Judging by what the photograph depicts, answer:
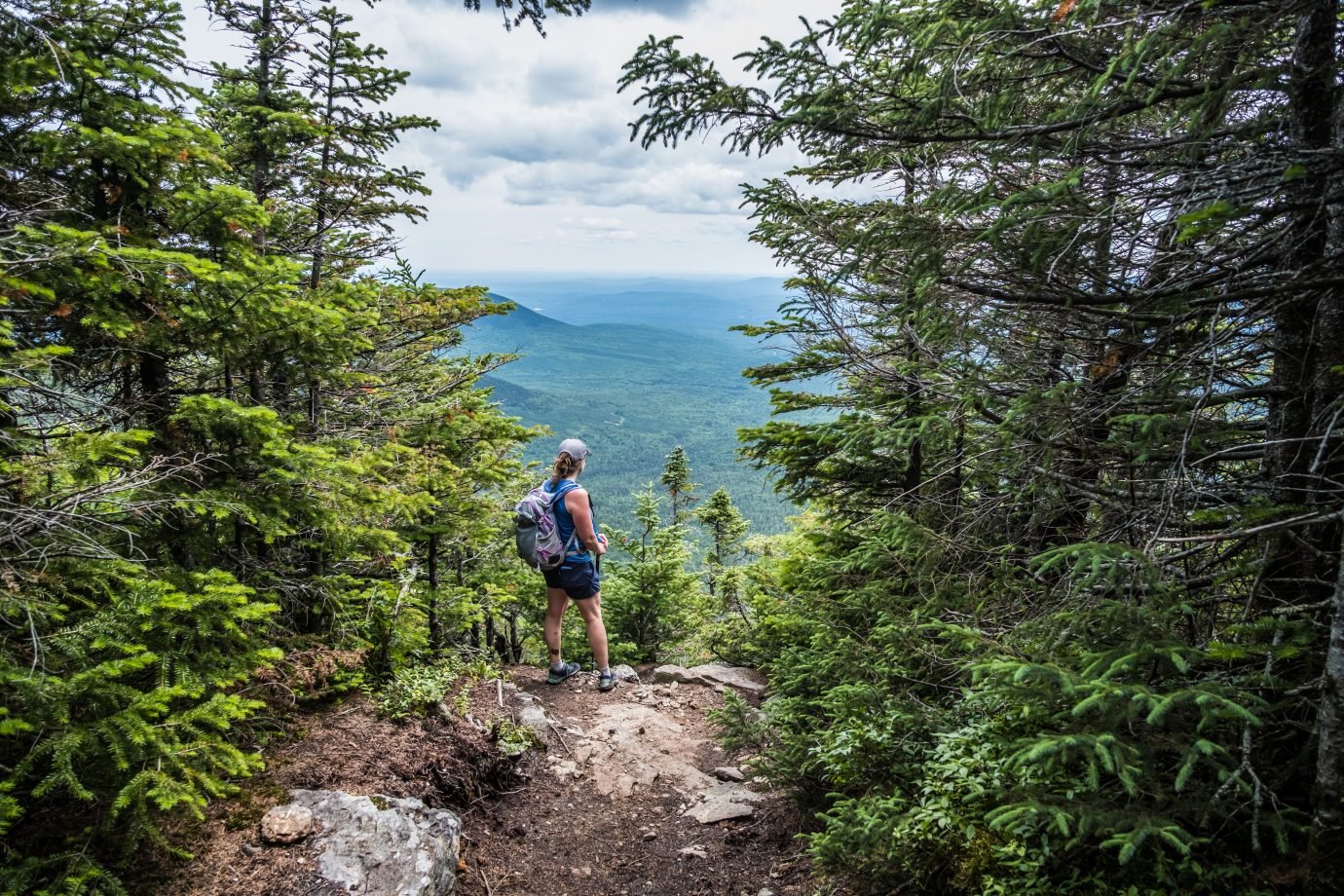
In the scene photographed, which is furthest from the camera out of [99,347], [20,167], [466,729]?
[466,729]

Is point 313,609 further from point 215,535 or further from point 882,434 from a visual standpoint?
point 882,434

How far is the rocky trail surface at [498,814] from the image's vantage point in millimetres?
3350

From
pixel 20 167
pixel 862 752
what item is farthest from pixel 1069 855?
pixel 20 167

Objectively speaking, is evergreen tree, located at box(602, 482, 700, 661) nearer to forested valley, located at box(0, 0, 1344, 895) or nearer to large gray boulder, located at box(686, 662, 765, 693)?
large gray boulder, located at box(686, 662, 765, 693)

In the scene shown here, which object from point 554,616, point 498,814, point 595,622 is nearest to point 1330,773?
point 498,814

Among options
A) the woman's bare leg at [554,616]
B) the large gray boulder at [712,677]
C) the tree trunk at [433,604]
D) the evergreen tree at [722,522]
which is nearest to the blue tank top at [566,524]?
the woman's bare leg at [554,616]

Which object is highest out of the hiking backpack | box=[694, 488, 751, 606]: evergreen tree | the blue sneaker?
the hiking backpack

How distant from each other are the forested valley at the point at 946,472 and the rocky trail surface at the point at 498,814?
315 millimetres

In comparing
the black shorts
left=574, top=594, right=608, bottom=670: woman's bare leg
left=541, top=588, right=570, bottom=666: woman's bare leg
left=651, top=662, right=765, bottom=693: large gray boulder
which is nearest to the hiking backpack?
the black shorts

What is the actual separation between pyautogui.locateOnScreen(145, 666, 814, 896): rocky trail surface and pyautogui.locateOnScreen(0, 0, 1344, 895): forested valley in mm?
315

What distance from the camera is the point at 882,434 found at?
5.14 m

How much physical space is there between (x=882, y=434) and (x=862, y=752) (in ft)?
8.11

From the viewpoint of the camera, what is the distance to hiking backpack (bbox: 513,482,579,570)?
6.60 metres

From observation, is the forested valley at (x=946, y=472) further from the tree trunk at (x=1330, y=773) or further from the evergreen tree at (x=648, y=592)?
the evergreen tree at (x=648, y=592)
